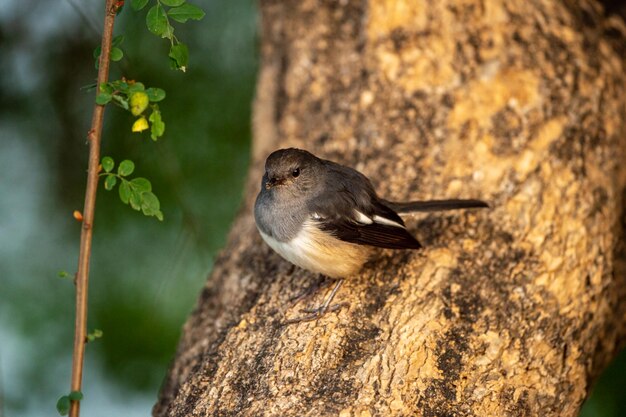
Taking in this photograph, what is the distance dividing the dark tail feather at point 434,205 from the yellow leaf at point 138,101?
1.53 meters

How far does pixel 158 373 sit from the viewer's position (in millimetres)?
4602

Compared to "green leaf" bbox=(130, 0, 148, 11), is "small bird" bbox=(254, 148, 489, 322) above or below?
below

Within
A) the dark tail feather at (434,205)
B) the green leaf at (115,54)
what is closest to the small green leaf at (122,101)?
the green leaf at (115,54)

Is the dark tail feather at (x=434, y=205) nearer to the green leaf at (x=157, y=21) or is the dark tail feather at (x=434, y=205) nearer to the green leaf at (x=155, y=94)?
the green leaf at (x=155, y=94)

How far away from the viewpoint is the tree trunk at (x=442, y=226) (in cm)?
306

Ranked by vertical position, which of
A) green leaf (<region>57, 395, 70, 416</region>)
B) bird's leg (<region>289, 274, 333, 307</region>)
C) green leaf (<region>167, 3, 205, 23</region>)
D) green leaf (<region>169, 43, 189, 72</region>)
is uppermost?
green leaf (<region>167, 3, 205, 23</region>)

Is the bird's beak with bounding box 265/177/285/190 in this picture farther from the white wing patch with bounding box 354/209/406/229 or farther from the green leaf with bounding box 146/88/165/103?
the green leaf with bounding box 146/88/165/103

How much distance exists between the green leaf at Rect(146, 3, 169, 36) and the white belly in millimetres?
1248

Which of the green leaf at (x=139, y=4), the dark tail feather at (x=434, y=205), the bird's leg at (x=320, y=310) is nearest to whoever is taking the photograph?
the green leaf at (x=139, y=4)

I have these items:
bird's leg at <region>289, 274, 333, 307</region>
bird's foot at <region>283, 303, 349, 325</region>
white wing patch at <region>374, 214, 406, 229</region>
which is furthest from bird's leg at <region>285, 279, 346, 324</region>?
white wing patch at <region>374, 214, 406, 229</region>

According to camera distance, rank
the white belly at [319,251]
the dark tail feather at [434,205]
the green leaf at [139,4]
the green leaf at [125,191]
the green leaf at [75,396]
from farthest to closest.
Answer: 1. the dark tail feather at [434,205]
2. the white belly at [319,251]
3. the green leaf at [125,191]
4. the green leaf at [75,396]
5. the green leaf at [139,4]

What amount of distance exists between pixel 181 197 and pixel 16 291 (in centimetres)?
141

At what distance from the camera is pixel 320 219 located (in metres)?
3.45

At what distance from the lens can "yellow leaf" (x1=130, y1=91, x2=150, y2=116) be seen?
2.50 metres
